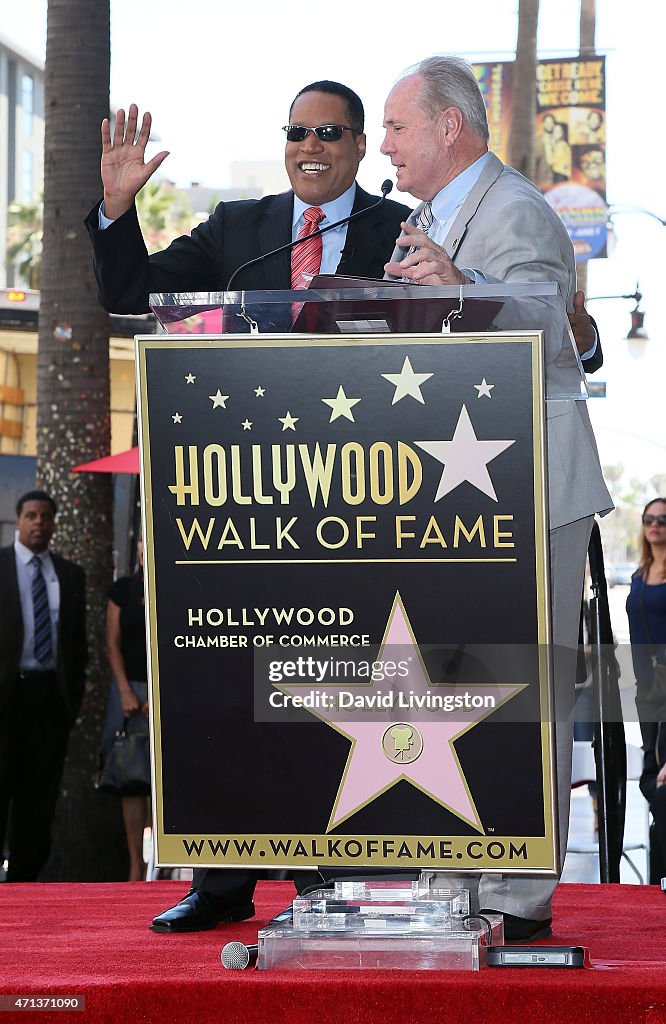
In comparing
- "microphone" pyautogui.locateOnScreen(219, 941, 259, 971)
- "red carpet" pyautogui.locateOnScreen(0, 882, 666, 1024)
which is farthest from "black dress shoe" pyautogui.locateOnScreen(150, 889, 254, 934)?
"microphone" pyautogui.locateOnScreen(219, 941, 259, 971)

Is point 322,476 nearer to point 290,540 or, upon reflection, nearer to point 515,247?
point 290,540

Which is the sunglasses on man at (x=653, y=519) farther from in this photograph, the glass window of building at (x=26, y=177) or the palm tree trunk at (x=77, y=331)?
the glass window of building at (x=26, y=177)

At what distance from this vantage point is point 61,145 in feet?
26.7

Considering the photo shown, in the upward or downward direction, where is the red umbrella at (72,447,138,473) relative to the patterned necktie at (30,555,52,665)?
upward

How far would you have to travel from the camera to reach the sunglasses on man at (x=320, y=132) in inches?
152

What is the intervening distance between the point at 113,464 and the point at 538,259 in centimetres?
488

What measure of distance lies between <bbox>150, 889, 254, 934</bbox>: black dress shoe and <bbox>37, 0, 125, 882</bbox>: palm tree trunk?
4750mm

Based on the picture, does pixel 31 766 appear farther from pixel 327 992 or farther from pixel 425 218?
pixel 327 992

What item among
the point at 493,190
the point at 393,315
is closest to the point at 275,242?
the point at 493,190

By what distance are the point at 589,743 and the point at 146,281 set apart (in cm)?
467

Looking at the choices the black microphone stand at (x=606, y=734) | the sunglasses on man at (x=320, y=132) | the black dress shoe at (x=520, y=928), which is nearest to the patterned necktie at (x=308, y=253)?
the sunglasses on man at (x=320, y=132)

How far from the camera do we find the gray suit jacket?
314 cm

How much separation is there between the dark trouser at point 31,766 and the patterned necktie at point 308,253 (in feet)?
14.0

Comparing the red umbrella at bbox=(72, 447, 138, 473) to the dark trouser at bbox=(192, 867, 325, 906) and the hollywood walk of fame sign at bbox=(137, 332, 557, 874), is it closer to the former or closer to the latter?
the dark trouser at bbox=(192, 867, 325, 906)
